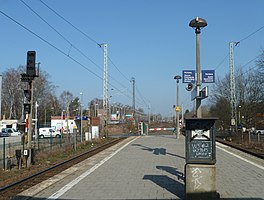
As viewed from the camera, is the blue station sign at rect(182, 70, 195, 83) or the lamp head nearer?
the lamp head

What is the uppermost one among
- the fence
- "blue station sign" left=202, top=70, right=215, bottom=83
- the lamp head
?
the lamp head

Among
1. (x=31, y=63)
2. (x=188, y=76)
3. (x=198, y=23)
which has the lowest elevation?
(x=188, y=76)

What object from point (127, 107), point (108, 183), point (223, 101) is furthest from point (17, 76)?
point (127, 107)

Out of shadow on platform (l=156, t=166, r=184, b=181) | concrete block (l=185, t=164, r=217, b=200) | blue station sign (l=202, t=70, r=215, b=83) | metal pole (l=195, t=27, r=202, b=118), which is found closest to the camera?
concrete block (l=185, t=164, r=217, b=200)

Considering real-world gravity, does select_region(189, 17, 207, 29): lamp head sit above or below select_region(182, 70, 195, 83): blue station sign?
above

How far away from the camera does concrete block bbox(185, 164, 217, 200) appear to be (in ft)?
24.8

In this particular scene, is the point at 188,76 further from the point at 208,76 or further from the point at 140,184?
the point at 140,184

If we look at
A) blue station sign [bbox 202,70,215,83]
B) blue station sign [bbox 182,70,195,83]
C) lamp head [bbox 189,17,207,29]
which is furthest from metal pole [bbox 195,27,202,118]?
blue station sign [bbox 182,70,195,83]

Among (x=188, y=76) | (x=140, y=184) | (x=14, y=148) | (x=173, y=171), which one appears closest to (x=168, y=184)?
(x=140, y=184)

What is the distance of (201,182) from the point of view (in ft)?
25.0

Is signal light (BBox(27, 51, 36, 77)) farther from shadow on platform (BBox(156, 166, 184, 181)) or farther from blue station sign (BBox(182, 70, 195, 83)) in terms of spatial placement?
shadow on platform (BBox(156, 166, 184, 181))

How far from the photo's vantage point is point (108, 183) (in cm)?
1032

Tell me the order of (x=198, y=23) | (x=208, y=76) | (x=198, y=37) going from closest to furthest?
(x=198, y=23), (x=198, y=37), (x=208, y=76)

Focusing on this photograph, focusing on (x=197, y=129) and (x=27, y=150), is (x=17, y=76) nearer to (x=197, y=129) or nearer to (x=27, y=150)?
(x=27, y=150)
